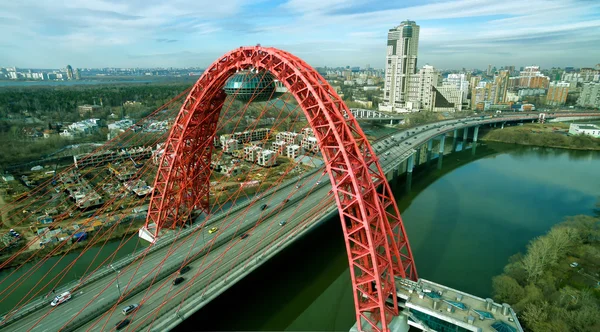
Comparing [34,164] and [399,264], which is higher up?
[399,264]

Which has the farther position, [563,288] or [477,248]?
[477,248]

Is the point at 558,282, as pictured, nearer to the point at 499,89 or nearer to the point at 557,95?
the point at 499,89

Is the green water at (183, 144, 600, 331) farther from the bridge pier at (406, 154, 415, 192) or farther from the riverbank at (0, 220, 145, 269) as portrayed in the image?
the riverbank at (0, 220, 145, 269)

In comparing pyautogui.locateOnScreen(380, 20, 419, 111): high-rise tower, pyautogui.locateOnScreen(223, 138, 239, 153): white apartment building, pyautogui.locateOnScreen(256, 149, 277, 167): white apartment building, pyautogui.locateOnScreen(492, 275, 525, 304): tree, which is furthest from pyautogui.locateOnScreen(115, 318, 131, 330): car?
pyautogui.locateOnScreen(380, 20, 419, 111): high-rise tower

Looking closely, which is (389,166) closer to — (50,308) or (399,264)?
(399,264)

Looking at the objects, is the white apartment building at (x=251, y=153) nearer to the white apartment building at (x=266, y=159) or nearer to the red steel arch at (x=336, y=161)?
the white apartment building at (x=266, y=159)

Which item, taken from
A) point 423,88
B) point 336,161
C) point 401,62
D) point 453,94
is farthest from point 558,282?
point 453,94

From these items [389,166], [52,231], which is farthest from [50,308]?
[389,166]
